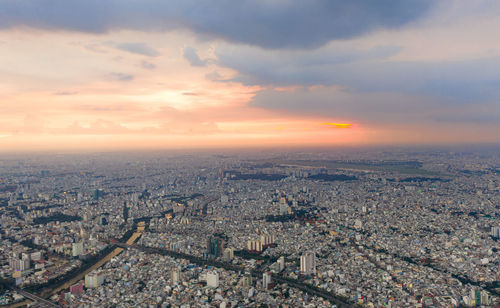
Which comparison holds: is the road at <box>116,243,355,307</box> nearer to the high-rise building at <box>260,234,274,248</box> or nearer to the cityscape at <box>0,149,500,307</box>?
the cityscape at <box>0,149,500,307</box>

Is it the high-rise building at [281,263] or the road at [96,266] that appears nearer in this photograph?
the road at [96,266]

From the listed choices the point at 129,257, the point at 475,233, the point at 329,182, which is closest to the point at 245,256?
the point at 129,257

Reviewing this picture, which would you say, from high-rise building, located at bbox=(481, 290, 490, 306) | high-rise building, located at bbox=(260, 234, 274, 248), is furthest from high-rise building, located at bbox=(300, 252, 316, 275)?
high-rise building, located at bbox=(481, 290, 490, 306)

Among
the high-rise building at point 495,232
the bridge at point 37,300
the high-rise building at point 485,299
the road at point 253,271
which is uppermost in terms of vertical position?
the high-rise building at point 495,232

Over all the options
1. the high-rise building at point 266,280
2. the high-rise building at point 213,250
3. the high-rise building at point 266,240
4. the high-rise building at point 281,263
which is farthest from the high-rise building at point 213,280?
the high-rise building at point 266,240

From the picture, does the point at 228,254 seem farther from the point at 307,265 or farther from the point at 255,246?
the point at 307,265

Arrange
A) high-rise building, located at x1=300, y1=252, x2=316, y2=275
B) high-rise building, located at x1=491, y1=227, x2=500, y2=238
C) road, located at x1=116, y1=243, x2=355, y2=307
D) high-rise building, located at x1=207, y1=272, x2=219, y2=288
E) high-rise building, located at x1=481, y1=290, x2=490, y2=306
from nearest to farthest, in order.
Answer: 1. high-rise building, located at x1=481, y1=290, x2=490, y2=306
2. road, located at x1=116, y1=243, x2=355, y2=307
3. high-rise building, located at x1=207, y1=272, x2=219, y2=288
4. high-rise building, located at x1=300, y1=252, x2=316, y2=275
5. high-rise building, located at x1=491, y1=227, x2=500, y2=238

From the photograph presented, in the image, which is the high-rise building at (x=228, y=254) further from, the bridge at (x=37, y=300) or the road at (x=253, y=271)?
the bridge at (x=37, y=300)

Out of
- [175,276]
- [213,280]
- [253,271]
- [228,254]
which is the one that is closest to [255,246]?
[228,254]

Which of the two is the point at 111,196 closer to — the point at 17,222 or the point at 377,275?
the point at 17,222
